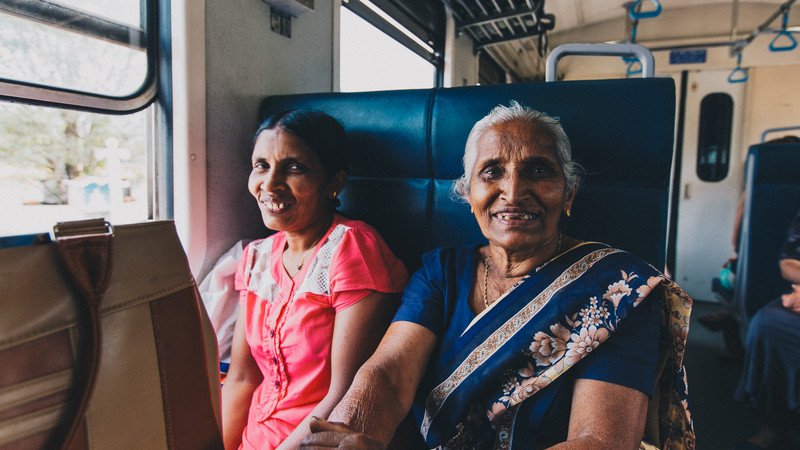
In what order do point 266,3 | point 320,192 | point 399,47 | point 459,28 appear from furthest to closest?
point 459,28 → point 399,47 → point 266,3 → point 320,192

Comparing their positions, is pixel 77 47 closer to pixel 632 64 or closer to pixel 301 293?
pixel 301 293

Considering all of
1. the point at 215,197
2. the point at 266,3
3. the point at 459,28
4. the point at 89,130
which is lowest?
the point at 215,197

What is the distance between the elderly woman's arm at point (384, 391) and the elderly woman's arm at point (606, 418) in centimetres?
39

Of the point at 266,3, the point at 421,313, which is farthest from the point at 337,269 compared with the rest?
the point at 266,3

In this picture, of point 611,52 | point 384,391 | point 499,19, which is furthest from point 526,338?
point 499,19

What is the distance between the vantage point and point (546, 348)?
1050 millimetres

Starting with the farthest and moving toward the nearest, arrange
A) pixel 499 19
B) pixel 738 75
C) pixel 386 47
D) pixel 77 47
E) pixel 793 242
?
pixel 738 75, pixel 499 19, pixel 386 47, pixel 793 242, pixel 77 47

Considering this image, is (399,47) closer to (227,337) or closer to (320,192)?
(320,192)

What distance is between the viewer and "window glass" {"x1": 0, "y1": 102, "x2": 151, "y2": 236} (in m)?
1.17

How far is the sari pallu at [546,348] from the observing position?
1020 millimetres

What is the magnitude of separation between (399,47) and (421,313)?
2763mm

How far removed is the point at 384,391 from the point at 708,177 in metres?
5.77

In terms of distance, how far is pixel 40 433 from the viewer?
604 millimetres

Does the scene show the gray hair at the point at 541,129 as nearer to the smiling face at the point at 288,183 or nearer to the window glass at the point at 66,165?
the smiling face at the point at 288,183
